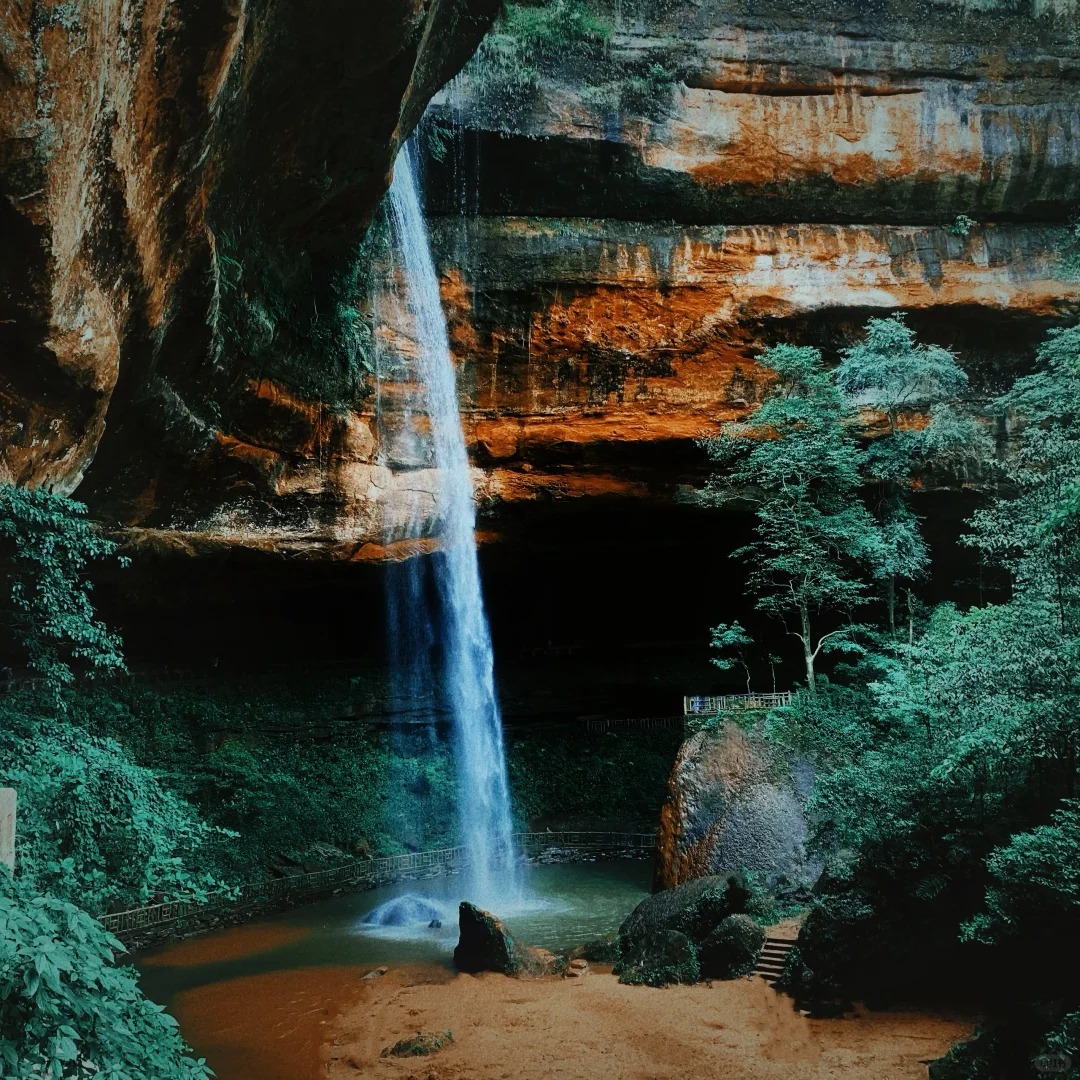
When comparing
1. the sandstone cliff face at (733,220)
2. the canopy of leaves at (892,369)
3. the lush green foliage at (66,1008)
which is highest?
the sandstone cliff face at (733,220)

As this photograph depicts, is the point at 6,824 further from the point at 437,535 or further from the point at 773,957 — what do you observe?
the point at 437,535

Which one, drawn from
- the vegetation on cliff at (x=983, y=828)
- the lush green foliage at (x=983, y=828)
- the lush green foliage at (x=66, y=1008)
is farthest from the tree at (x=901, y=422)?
the lush green foliage at (x=66, y=1008)

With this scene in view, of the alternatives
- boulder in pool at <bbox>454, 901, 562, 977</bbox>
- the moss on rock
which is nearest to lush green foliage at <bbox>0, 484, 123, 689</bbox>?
boulder in pool at <bbox>454, 901, 562, 977</bbox>

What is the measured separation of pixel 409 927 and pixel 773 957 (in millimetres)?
5479

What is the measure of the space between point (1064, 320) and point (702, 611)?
10285 mm

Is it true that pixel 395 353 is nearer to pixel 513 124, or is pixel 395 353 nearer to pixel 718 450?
pixel 513 124

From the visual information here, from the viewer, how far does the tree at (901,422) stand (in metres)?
15.3

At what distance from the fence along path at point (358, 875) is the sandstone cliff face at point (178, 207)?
5771 mm

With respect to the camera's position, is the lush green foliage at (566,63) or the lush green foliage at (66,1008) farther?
the lush green foliage at (566,63)

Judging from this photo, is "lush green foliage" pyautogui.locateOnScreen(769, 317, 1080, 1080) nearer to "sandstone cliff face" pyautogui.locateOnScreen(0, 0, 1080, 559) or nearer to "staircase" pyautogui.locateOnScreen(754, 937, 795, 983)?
"staircase" pyautogui.locateOnScreen(754, 937, 795, 983)

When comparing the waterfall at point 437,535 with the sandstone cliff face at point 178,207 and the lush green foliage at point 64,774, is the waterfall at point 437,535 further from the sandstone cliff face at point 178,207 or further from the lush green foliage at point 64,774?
the lush green foliage at point 64,774

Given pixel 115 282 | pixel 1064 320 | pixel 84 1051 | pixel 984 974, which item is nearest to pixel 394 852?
pixel 984 974

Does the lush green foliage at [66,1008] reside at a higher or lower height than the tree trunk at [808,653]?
higher

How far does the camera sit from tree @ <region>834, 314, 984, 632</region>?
15.3m
